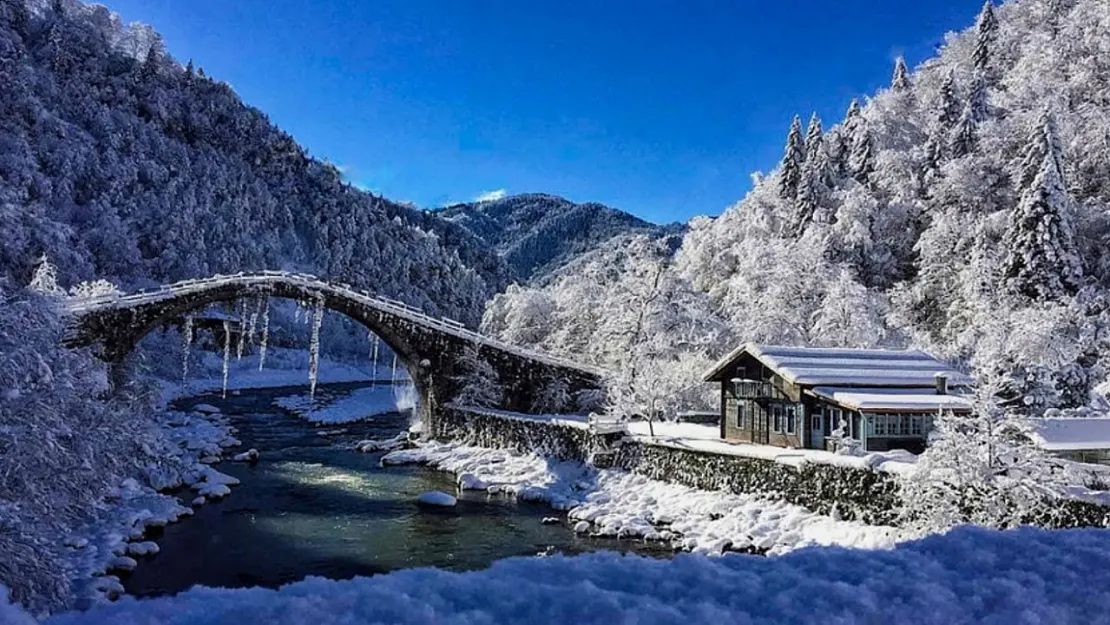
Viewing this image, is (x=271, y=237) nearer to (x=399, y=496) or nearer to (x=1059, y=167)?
(x=399, y=496)

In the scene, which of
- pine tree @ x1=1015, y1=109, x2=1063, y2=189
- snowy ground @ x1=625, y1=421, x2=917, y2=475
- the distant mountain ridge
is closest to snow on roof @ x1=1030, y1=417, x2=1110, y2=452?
snowy ground @ x1=625, y1=421, x2=917, y2=475

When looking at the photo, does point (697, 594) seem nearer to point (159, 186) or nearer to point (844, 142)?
point (844, 142)

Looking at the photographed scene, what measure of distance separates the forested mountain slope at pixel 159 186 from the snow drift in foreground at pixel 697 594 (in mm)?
54782

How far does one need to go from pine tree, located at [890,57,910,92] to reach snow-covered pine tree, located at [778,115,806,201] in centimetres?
1293

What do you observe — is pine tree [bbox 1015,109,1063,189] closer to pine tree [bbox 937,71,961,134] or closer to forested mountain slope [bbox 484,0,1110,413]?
forested mountain slope [bbox 484,0,1110,413]

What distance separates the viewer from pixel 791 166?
170 feet

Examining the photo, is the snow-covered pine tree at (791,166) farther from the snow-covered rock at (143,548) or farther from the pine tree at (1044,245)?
the snow-covered rock at (143,548)

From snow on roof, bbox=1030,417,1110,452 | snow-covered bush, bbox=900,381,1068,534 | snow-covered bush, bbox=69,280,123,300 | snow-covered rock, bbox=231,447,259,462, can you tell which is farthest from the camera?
snow-covered bush, bbox=69,280,123,300

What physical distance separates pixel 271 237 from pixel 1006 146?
77.1 meters

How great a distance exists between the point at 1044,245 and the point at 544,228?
133491mm

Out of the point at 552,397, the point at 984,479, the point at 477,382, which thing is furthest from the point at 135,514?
A: the point at 552,397

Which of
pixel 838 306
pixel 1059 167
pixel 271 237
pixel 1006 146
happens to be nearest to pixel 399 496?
pixel 838 306

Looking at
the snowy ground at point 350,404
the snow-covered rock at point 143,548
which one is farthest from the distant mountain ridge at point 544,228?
the snow-covered rock at point 143,548

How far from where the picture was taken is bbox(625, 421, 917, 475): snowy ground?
19.1 m
